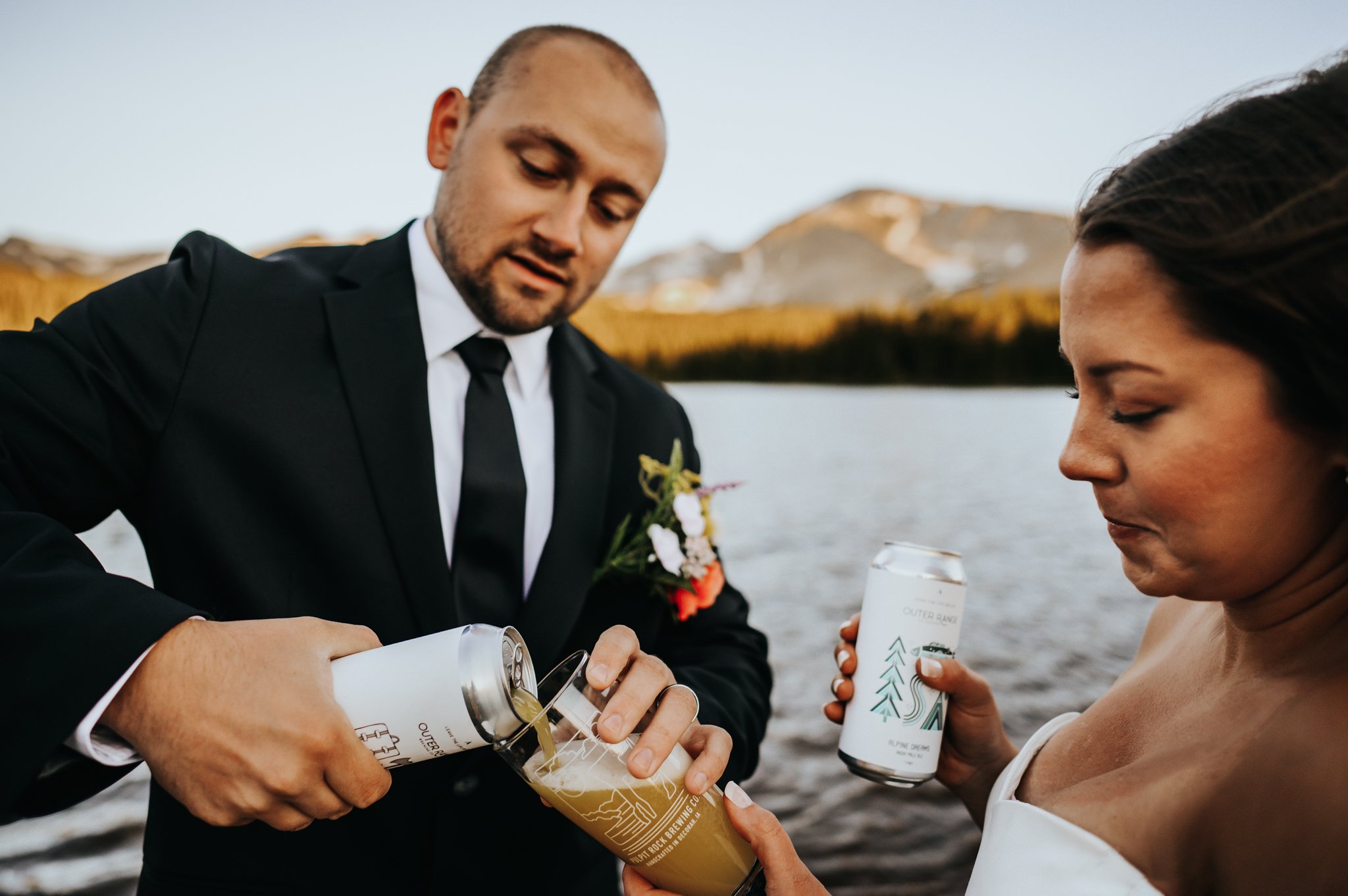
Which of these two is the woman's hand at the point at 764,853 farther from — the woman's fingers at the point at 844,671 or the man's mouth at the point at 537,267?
the man's mouth at the point at 537,267

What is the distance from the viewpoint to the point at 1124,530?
3.69 ft

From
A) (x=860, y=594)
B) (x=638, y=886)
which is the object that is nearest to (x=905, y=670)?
(x=638, y=886)

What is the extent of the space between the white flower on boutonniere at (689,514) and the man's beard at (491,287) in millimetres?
521

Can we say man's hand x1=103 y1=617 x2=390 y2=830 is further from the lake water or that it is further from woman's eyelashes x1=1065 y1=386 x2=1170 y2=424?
the lake water

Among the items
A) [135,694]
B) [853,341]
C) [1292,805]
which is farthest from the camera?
[853,341]

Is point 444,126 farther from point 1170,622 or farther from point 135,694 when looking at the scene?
point 1170,622

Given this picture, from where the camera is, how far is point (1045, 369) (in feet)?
27.6

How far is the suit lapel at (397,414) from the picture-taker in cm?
156

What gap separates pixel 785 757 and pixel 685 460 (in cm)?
171

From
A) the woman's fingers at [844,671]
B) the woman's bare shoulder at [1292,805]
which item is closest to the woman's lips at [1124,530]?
the woman's bare shoulder at [1292,805]

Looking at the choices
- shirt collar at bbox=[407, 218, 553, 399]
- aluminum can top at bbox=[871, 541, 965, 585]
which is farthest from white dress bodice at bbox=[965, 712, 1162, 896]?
shirt collar at bbox=[407, 218, 553, 399]

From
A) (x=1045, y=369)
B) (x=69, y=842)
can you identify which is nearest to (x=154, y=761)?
(x=69, y=842)

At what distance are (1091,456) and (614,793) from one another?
0.78 meters

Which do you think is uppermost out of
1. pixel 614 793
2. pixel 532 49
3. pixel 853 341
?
pixel 532 49
